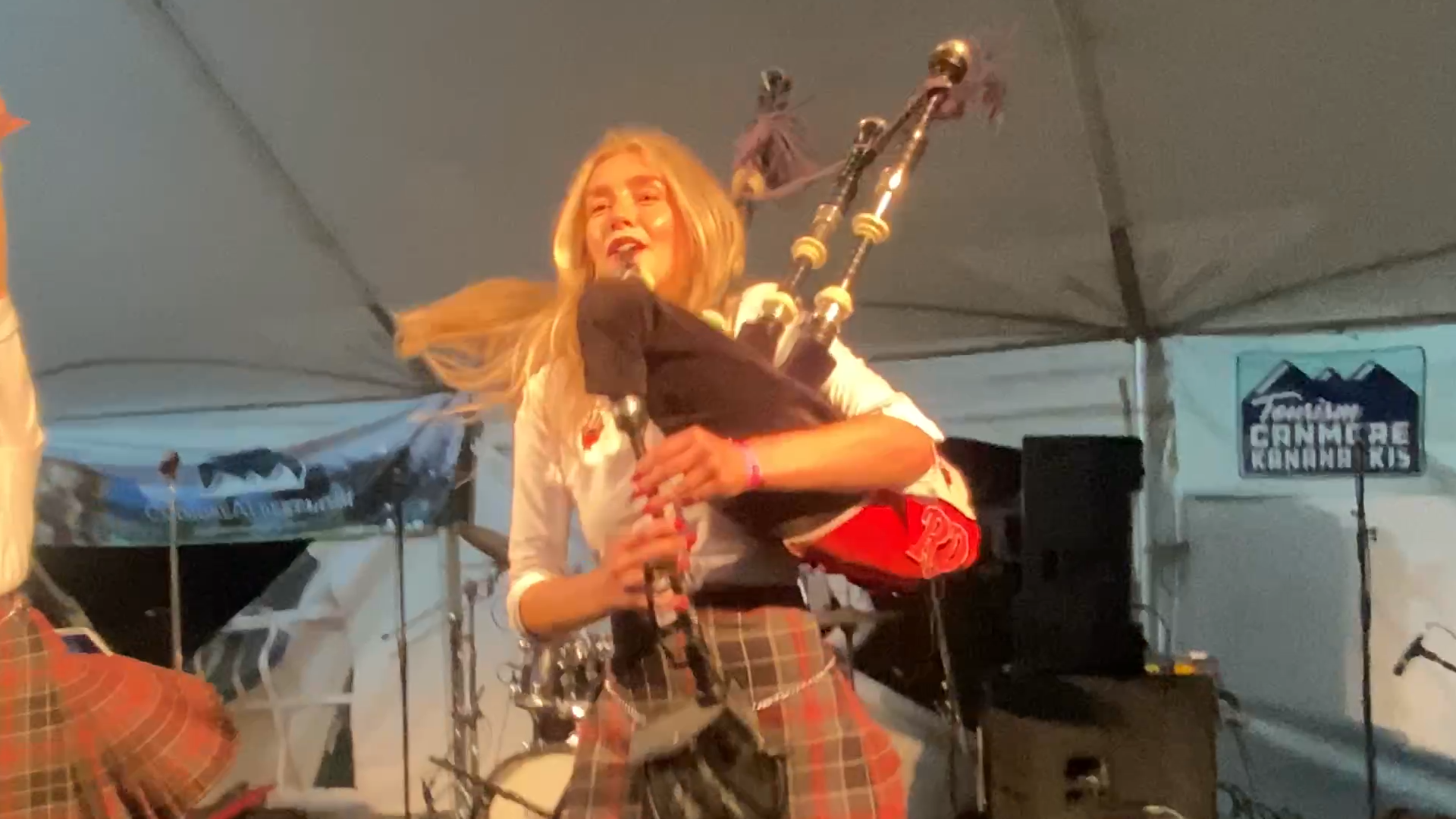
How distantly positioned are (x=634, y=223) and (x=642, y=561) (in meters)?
0.32

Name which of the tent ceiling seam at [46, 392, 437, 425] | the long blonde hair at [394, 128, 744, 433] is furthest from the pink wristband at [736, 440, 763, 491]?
the tent ceiling seam at [46, 392, 437, 425]

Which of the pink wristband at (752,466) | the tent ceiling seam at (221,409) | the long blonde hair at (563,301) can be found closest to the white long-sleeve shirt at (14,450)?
the long blonde hair at (563,301)

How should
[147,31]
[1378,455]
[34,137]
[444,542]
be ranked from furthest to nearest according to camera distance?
1. [444,542]
2. [1378,455]
3. [34,137]
4. [147,31]

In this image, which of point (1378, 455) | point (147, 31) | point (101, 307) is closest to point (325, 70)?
point (147, 31)

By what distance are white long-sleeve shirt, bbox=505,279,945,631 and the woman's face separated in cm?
8

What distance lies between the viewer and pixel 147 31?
1956mm

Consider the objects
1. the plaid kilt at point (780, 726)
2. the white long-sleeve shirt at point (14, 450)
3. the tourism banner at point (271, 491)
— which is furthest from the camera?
the tourism banner at point (271, 491)

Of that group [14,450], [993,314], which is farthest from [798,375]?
[993,314]

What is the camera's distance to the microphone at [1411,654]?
221cm

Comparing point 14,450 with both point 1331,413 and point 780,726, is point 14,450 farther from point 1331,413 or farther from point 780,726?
point 1331,413

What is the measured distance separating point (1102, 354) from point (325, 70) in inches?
58.4

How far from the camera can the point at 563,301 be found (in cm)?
109

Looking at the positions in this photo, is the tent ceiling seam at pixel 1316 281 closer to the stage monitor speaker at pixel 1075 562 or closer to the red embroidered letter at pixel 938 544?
the stage monitor speaker at pixel 1075 562

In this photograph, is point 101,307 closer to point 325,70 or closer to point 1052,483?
point 325,70
